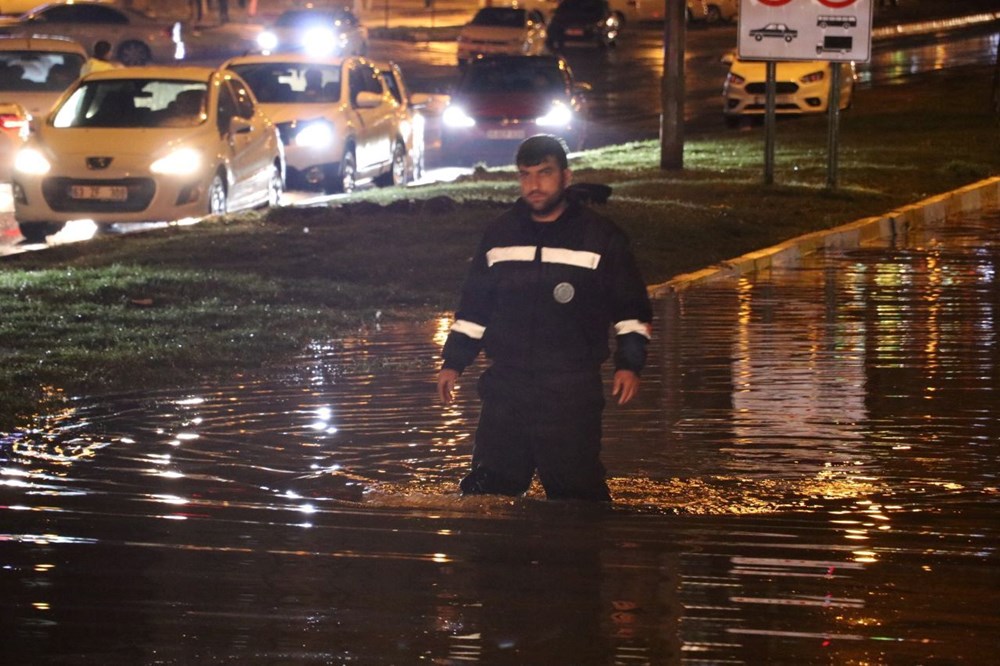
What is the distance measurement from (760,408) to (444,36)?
46988mm

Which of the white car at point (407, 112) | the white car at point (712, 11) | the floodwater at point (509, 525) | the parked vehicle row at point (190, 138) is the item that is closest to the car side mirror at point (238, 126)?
the parked vehicle row at point (190, 138)

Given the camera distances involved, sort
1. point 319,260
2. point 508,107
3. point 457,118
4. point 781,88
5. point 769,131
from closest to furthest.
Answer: point 319,260 → point 769,131 → point 508,107 → point 457,118 → point 781,88

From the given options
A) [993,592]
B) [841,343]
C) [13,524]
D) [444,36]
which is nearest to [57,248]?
[841,343]

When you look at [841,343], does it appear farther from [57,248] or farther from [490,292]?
[57,248]

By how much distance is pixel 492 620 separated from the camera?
574cm

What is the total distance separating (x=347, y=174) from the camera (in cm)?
2073

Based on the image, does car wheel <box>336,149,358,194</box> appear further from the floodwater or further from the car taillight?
the floodwater

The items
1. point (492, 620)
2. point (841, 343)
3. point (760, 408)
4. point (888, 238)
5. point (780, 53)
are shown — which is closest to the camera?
point (492, 620)

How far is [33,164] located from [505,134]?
8.83 metres

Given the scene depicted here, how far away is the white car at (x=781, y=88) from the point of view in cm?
2967

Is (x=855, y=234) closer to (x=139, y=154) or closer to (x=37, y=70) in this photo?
(x=139, y=154)

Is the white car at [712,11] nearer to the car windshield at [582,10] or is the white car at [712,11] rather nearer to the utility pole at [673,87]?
the car windshield at [582,10]

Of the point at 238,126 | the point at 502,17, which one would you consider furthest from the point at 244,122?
the point at 502,17

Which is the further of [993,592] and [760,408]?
[760,408]
